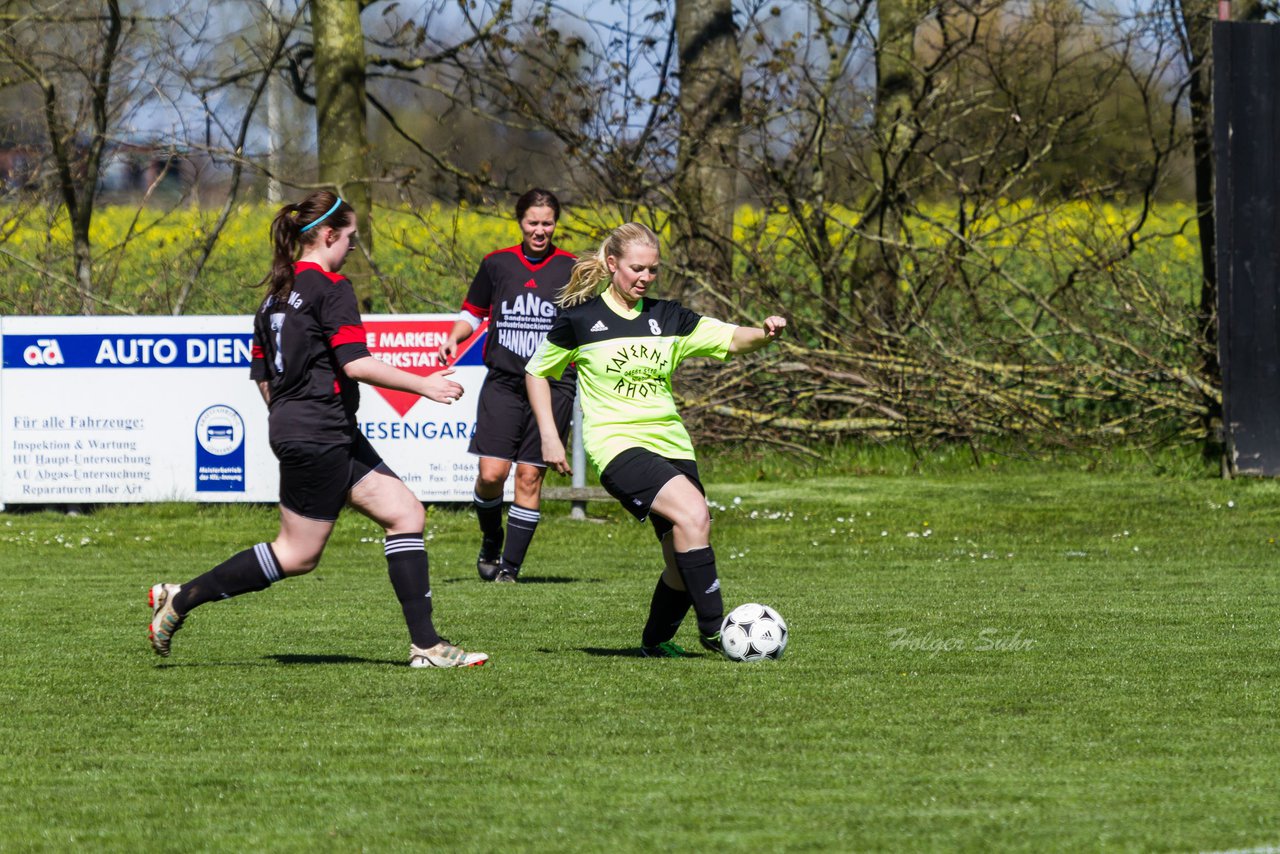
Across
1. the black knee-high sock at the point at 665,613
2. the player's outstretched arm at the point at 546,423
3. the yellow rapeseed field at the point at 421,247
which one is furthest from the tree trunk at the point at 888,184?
the black knee-high sock at the point at 665,613

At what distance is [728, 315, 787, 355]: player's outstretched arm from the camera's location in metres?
6.08

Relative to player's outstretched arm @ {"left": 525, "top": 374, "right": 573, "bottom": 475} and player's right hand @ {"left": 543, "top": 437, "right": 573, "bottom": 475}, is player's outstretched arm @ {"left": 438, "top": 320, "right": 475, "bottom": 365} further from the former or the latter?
player's right hand @ {"left": 543, "top": 437, "right": 573, "bottom": 475}

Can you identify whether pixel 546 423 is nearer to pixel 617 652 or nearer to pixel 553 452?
pixel 553 452

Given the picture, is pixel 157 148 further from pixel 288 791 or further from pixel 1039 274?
pixel 288 791

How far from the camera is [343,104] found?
17109 millimetres

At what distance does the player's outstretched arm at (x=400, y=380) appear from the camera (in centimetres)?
564

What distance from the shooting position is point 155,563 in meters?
10.5

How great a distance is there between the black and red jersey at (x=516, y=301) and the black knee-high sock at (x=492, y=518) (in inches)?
30.3

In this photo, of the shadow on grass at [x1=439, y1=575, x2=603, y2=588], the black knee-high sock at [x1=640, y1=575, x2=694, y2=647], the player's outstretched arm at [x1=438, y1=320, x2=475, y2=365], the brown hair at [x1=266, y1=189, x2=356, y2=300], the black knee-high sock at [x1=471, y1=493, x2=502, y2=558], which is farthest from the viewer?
the black knee-high sock at [x1=471, y1=493, x2=502, y2=558]

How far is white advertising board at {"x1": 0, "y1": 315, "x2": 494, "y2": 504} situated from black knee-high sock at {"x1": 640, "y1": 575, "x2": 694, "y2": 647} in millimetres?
6794

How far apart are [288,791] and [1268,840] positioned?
2301 mm

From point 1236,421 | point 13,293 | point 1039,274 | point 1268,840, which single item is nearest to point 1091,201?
point 1039,274

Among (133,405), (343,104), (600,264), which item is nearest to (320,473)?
(600,264)

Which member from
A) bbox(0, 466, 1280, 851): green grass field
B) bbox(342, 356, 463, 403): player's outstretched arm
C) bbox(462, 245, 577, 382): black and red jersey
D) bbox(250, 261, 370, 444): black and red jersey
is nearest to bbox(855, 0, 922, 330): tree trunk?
bbox(0, 466, 1280, 851): green grass field
